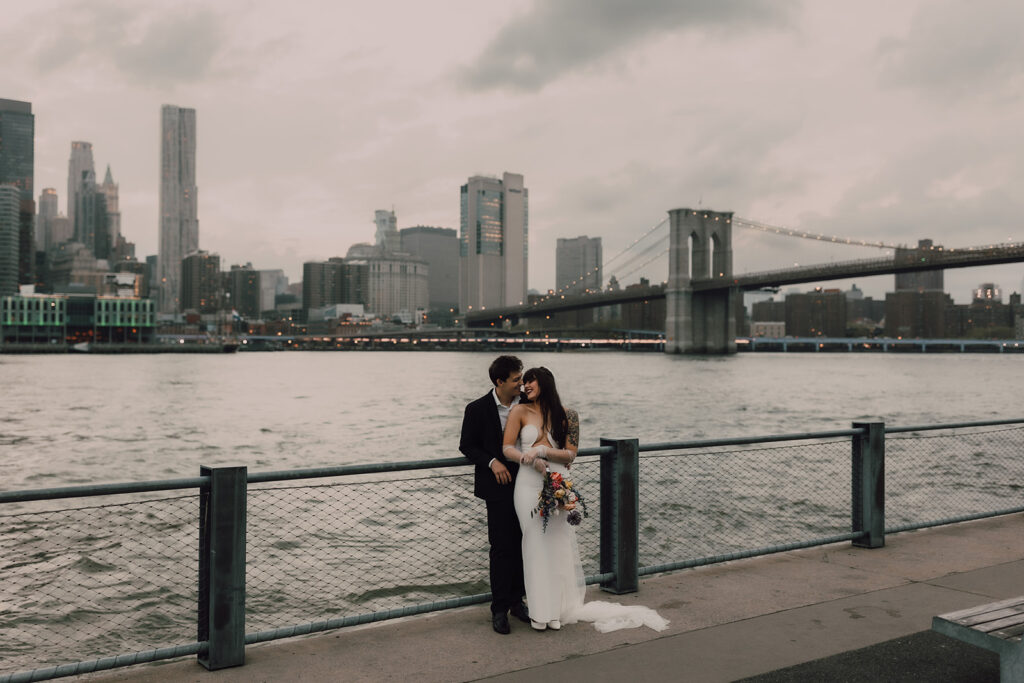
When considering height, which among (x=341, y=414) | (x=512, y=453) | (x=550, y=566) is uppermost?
(x=512, y=453)

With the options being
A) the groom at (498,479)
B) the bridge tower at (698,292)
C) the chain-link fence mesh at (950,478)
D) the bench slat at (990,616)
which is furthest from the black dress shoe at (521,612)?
the bridge tower at (698,292)

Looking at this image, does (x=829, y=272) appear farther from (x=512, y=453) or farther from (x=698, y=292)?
(x=512, y=453)

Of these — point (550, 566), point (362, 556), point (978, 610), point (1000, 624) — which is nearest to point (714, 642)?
point (550, 566)

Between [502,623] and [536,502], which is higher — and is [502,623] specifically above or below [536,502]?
below

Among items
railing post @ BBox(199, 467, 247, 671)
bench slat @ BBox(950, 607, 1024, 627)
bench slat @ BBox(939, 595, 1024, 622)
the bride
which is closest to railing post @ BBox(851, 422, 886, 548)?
the bride

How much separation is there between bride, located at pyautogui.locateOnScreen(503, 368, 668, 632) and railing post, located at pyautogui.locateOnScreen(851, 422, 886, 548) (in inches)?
109

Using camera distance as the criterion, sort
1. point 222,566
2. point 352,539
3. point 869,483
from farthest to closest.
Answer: point 352,539 → point 869,483 → point 222,566

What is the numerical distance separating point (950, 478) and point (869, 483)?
1458 centimetres

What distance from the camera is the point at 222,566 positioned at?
439 centimetres

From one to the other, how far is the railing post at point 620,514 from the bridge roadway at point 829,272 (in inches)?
3122

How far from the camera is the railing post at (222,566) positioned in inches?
172

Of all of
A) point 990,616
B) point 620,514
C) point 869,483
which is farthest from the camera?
point 869,483

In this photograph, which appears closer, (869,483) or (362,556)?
(869,483)

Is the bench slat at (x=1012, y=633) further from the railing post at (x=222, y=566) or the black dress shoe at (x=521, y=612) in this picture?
the railing post at (x=222, y=566)
